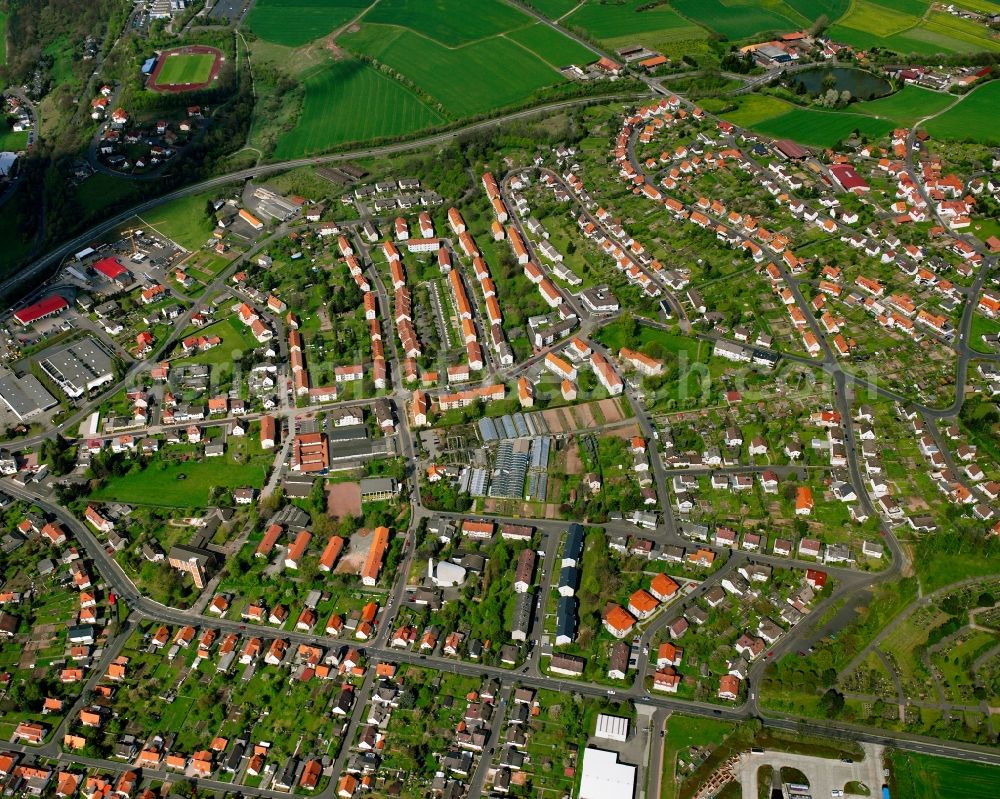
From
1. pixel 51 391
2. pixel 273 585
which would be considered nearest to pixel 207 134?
pixel 51 391

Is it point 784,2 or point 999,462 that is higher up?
point 784,2

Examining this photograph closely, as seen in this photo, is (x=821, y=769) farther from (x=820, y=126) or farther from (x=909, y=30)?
(x=909, y=30)

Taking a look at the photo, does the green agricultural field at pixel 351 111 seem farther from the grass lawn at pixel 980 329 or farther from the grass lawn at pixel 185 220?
the grass lawn at pixel 980 329

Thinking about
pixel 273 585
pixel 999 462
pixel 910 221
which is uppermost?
pixel 910 221

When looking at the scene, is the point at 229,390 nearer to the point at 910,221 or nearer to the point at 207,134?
the point at 207,134

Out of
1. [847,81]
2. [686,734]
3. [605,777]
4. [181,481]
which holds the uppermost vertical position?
[847,81]

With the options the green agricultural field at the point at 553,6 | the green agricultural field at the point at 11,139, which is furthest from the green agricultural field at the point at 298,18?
the green agricultural field at the point at 11,139

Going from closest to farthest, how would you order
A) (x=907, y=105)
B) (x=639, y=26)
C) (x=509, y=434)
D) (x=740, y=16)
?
(x=509, y=434) → (x=907, y=105) → (x=639, y=26) → (x=740, y=16)

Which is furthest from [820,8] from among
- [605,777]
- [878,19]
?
[605,777]

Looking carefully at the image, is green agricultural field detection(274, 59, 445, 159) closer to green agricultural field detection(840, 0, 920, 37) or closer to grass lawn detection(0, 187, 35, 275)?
grass lawn detection(0, 187, 35, 275)
